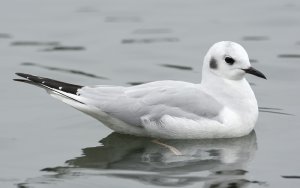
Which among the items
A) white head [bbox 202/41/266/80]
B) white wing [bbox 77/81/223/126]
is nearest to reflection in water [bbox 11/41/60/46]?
white wing [bbox 77/81/223/126]

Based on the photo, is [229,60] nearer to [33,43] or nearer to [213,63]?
[213,63]

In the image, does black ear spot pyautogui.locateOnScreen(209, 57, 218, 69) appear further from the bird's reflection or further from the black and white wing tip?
the black and white wing tip

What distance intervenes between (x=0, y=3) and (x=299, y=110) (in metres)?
7.63

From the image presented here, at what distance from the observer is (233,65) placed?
10977 mm

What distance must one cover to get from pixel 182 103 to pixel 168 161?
86cm

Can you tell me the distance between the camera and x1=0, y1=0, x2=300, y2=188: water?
970 centimetres

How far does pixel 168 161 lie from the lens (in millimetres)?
10117

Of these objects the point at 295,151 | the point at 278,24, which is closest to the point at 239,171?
the point at 295,151

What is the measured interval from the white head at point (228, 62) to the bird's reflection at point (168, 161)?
0.78 m

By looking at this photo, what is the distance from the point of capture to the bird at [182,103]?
1062 cm

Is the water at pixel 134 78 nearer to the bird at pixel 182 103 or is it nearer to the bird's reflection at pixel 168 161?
the bird's reflection at pixel 168 161

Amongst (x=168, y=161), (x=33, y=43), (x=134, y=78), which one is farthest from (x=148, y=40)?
(x=168, y=161)

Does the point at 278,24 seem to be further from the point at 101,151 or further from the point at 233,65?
the point at 101,151

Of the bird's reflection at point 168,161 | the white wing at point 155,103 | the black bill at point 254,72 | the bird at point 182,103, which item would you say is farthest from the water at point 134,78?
the black bill at point 254,72
